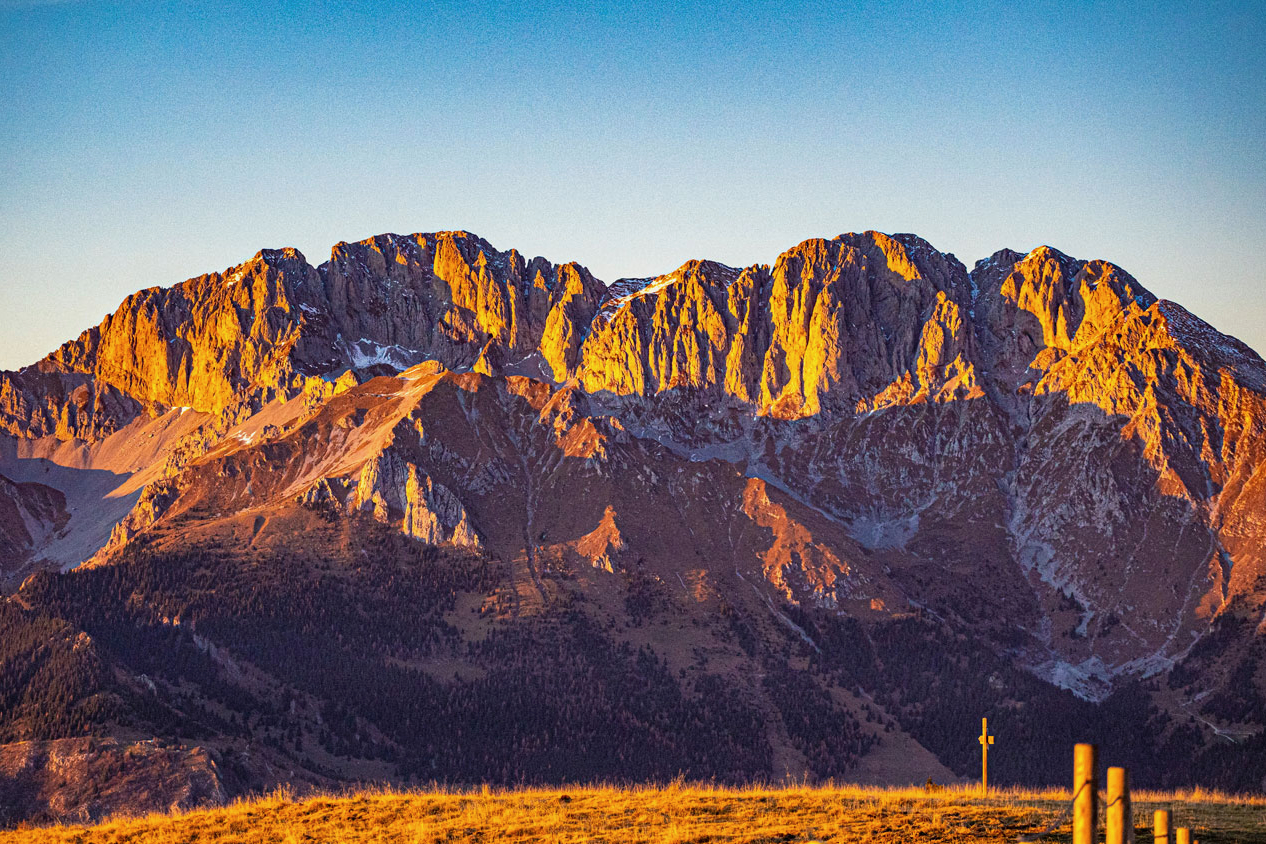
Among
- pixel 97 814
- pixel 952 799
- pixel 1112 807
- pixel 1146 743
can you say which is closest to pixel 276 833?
pixel 952 799

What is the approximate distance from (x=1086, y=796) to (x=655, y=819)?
1954cm

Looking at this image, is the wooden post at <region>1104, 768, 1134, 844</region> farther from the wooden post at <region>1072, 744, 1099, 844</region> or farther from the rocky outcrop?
the rocky outcrop

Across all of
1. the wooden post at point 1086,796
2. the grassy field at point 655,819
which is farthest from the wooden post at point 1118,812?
the grassy field at point 655,819

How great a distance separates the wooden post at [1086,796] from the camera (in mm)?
22688

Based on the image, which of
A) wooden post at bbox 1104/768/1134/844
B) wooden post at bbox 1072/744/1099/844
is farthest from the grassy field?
wooden post at bbox 1072/744/1099/844

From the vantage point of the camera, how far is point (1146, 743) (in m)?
198

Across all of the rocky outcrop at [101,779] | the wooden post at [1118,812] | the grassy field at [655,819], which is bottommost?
the rocky outcrop at [101,779]

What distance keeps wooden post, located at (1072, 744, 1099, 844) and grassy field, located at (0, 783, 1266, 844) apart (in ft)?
34.9

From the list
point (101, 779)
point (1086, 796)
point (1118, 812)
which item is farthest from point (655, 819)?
point (101, 779)

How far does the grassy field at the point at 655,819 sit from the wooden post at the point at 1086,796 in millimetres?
10641

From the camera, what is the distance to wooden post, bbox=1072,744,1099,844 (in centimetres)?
2269

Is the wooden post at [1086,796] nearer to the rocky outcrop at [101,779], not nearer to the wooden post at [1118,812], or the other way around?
the wooden post at [1118,812]

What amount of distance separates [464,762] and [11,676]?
5502 centimetres

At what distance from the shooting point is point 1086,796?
906 inches
